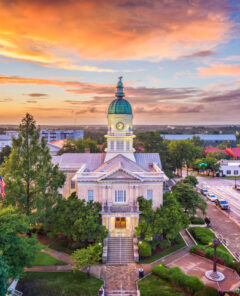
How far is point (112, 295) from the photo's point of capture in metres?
26.2

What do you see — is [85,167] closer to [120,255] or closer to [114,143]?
[114,143]

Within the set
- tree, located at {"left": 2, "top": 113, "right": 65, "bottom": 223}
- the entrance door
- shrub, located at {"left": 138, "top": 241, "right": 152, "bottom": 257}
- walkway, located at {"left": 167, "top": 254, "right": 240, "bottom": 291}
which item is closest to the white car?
walkway, located at {"left": 167, "top": 254, "right": 240, "bottom": 291}

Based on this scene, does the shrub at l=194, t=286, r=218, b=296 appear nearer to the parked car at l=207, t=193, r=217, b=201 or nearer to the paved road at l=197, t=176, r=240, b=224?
the paved road at l=197, t=176, r=240, b=224

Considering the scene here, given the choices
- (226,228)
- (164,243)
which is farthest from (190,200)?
(164,243)

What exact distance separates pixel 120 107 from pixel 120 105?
40 centimetres

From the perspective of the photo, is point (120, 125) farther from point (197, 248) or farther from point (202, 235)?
point (197, 248)

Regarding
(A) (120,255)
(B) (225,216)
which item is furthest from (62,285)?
(B) (225,216)

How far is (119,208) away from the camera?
36.5 metres

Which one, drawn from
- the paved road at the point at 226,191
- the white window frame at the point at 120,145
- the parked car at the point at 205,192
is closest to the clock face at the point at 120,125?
the white window frame at the point at 120,145

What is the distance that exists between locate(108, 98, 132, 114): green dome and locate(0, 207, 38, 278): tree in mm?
25088

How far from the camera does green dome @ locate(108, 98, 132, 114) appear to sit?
43750 millimetres

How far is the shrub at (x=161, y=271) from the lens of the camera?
93.3 feet

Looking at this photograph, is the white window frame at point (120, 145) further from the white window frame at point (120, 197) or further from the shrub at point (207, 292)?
the shrub at point (207, 292)

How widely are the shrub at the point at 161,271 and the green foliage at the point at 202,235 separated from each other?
10.5 m
